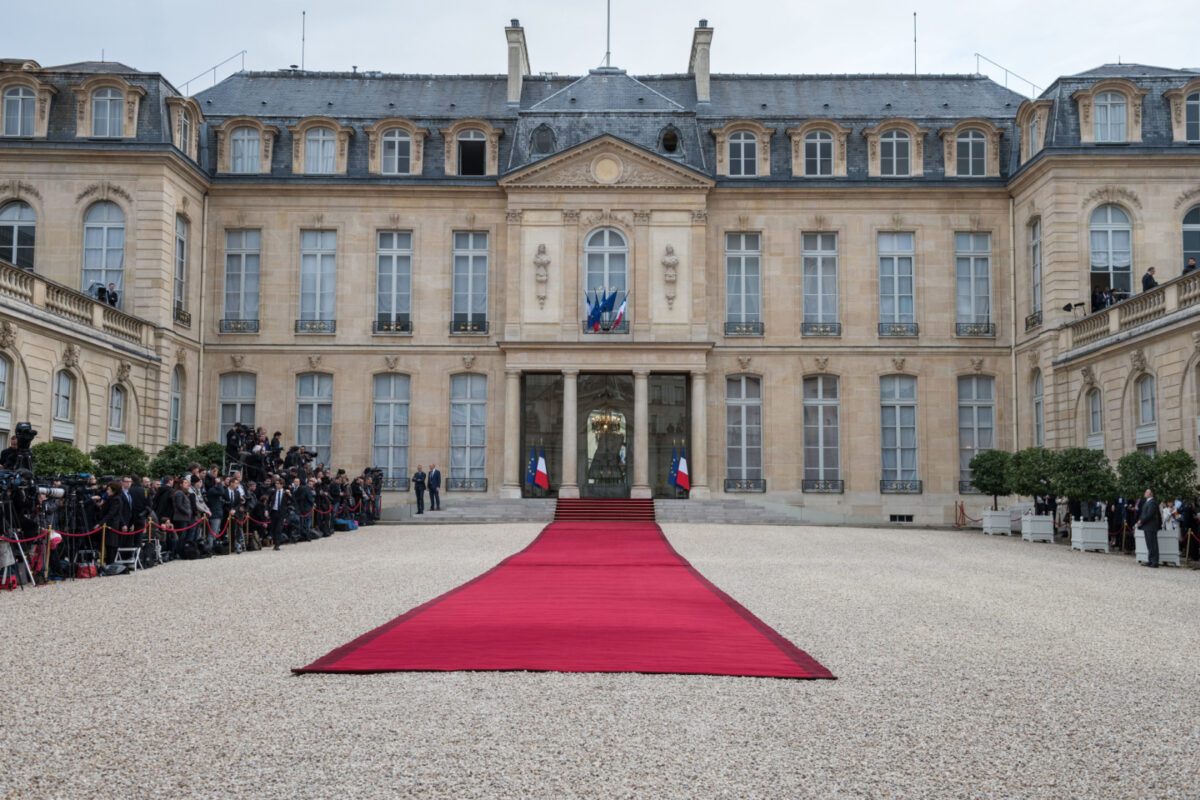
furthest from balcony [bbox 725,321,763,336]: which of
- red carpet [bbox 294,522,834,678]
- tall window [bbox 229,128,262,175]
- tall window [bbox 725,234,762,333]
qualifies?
red carpet [bbox 294,522,834,678]

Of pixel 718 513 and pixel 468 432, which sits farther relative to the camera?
pixel 468 432

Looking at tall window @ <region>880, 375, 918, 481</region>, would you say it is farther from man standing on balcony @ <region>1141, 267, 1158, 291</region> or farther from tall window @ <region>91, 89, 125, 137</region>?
tall window @ <region>91, 89, 125, 137</region>

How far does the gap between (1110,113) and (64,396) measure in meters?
24.2

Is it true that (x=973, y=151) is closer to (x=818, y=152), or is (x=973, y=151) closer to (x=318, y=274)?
(x=818, y=152)

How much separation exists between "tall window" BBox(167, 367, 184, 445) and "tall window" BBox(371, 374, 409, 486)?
483 cm

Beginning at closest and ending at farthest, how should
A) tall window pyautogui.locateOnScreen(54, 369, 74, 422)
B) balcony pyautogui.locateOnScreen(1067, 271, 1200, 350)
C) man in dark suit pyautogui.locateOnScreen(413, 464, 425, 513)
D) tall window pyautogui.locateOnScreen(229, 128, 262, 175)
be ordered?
balcony pyautogui.locateOnScreen(1067, 271, 1200, 350)
tall window pyautogui.locateOnScreen(54, 369, 74, 422)
man in dark suit pyautogui.locateOnScreen(413, 464, 425, 513)
tall window pyautogui.locateOnScreen(229, 128, 262, 175)

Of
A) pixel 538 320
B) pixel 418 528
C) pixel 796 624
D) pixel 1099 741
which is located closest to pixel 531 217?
pixel 538 320

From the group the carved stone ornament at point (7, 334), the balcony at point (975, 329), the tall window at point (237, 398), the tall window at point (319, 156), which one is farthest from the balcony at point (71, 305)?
the balcony at point (975, 329)

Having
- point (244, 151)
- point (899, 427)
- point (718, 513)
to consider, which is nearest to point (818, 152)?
point (899, 427)

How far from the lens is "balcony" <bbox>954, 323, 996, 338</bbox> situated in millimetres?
31703

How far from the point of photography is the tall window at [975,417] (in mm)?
31469

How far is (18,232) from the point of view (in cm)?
2872

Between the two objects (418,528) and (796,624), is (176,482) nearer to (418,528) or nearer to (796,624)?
(418,528)

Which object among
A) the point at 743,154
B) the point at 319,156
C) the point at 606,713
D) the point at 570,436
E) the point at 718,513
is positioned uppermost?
the point at 743,154
